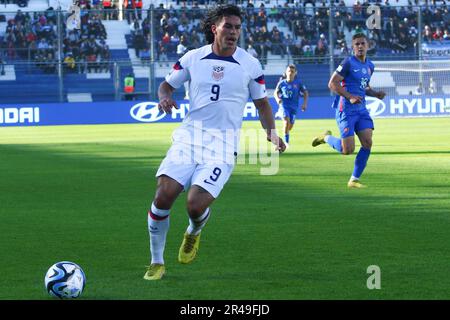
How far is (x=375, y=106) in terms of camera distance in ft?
126

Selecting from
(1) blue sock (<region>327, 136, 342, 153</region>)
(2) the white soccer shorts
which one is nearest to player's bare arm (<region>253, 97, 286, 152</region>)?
(2) the white soccer shorts

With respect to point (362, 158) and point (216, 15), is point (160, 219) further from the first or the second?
point (362, 158)

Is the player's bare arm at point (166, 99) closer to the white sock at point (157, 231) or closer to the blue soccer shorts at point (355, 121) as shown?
the white sock at point (157, 231)

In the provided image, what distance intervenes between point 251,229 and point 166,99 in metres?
3.02

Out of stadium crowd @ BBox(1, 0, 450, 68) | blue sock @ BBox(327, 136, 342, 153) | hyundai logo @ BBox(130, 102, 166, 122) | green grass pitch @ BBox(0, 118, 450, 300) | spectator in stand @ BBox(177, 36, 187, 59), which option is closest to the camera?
green grass pitch @ BBox(0, 118, 450, 300)

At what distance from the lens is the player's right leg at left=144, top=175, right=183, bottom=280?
8344 mm

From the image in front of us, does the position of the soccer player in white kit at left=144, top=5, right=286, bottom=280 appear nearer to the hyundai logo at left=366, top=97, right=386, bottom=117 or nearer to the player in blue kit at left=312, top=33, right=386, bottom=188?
the player in blue kit at left=312, top=33, right=386, bottom=188

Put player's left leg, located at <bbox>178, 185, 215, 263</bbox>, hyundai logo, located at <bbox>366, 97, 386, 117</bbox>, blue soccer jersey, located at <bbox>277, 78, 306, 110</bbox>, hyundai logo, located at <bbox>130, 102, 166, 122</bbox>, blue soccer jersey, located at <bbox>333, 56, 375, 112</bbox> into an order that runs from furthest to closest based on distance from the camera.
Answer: hyundai logo, located at <bbox>130, 102, 166, 122</bbox> → hyundai logo, located at <bbox>366, 97, 386, 117</bbox> → blue soccer jersey, located at <bbox>277, 78, 306, 110</bbox> → blue soccer jersey, located at <bbox>333, 56, 375, 112</bbox> → player's left leg, located at <bbox>178, 185, 215, 263</bbox>

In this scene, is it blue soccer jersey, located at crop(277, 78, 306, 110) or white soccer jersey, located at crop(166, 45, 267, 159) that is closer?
white soccer jersey, located at crop(166, 45, 267, 159)

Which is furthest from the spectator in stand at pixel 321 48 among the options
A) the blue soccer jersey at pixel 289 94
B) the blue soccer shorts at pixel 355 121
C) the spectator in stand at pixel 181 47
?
the blue soccer shorts at pixel 355 121

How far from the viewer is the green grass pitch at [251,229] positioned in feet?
26.0

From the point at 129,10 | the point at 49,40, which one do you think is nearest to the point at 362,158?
the point at 129,10

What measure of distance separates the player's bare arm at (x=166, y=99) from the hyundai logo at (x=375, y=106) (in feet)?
97.6

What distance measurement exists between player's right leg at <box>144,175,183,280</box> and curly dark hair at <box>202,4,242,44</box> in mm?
1546
